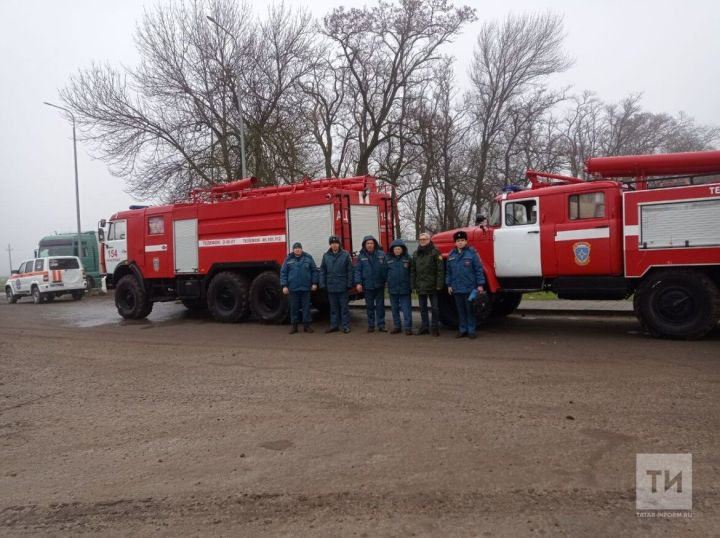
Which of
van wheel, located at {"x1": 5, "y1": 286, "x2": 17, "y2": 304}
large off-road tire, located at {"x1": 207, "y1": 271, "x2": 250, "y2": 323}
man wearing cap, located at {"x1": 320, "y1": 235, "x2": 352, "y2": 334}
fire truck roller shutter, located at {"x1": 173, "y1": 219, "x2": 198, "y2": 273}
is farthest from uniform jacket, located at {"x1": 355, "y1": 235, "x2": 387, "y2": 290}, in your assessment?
van wheel, located at {"x1": 5, "y1": 286, "x2": 17, "y2": 304}

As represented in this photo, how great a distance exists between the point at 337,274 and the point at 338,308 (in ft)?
2.81

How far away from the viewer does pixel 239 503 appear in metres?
3.61

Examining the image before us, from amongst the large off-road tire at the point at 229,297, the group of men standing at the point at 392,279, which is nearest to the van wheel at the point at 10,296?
the large off-road tire at the point at 229,297

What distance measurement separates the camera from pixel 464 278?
9438 millimetres

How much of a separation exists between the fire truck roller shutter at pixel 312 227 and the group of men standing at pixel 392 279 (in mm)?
460

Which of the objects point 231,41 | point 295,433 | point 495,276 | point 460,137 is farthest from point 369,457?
point 460,137

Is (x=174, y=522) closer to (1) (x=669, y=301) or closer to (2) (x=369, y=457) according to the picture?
(2) (x=369, y=457)

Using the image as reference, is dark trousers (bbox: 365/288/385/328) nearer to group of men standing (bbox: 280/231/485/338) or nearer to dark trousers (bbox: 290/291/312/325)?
group of men standing (bbox: 280/231/485/338)

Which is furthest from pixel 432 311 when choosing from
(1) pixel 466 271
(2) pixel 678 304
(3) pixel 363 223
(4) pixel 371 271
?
(2) pixel 678 304

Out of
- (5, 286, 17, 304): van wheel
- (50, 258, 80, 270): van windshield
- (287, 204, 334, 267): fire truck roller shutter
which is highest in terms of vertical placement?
(287, 204, 334, 267): fire truck roller shutter

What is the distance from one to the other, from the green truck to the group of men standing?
2376 cm

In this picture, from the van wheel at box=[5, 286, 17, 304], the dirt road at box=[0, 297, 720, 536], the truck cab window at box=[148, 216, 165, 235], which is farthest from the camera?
the van wheel at box=[5, 286, 17, 304]

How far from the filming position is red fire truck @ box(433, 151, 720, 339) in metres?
8.45

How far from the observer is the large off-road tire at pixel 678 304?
8359mm
